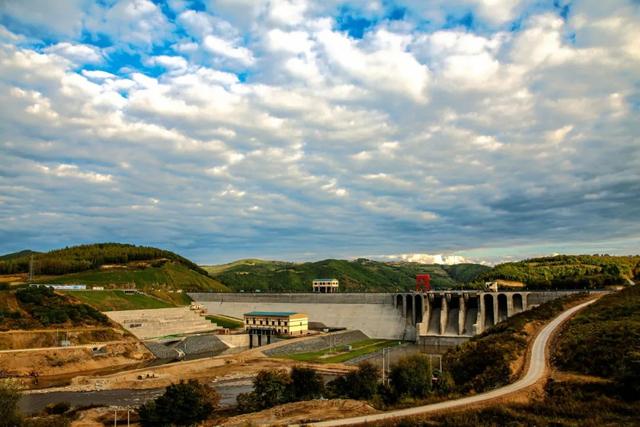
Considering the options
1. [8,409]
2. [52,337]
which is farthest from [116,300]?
[8,409]

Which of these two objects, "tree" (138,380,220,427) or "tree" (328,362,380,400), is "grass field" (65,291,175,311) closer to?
"tree" (138,380,220,427)

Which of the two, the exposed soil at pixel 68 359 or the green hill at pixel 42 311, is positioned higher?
the green hill at pixel 42 311

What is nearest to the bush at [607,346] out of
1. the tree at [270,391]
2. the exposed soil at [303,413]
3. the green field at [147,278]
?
the exposed soil at [303,413]

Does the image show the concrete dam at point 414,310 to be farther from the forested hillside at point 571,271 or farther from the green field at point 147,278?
the green field at point 147,278

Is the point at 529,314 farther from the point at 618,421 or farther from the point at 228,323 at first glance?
the point at 228,323

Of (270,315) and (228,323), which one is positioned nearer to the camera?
(270,315)

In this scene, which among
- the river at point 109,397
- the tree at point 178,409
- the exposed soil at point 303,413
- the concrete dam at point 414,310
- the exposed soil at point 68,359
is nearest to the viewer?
the exposed soil at point 303,413

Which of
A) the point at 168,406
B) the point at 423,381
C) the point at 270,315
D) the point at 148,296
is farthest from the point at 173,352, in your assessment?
the point at 423,381
